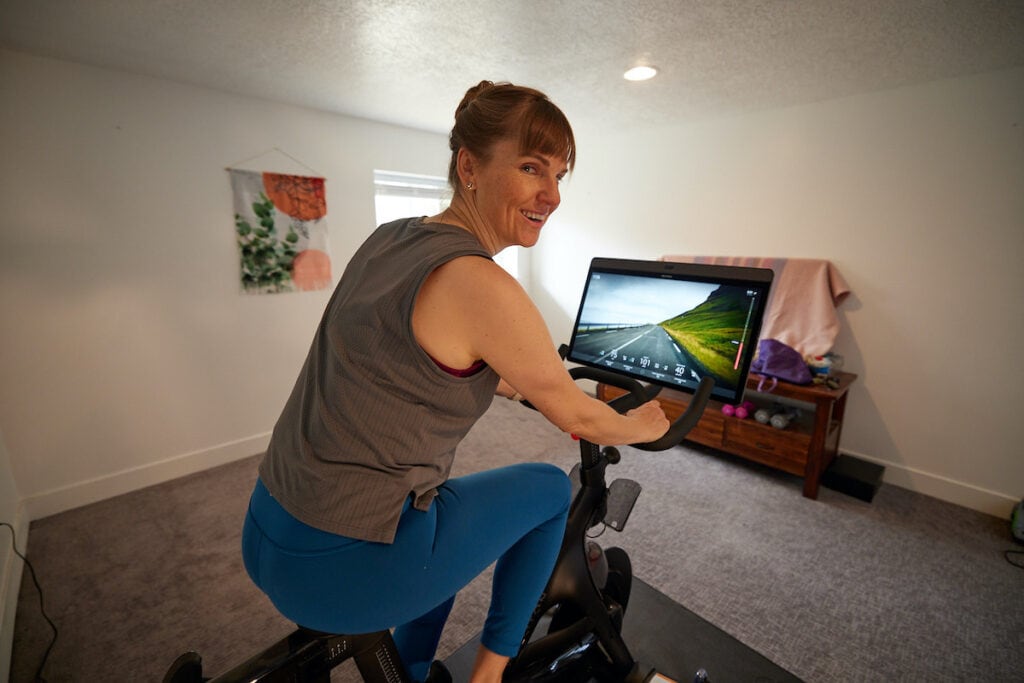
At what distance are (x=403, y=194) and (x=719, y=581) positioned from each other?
3398 mm

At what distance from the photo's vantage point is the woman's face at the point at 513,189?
31.5 inches

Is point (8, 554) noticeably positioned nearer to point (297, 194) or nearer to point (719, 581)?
point (297, 194)

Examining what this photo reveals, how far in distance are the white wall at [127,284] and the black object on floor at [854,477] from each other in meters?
3.51

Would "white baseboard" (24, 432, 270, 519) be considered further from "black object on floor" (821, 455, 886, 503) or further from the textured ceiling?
"black object on floor" (821, 455, 886, 503)

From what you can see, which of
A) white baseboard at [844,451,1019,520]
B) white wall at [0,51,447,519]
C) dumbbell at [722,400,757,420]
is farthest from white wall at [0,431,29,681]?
white baseboard at [844,451,1019,520]

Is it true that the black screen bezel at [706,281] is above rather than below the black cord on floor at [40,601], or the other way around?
above

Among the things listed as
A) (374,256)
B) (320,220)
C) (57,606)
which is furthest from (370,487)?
(320,220)

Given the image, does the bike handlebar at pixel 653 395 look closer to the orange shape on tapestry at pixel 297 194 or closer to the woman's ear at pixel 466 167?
the woman's ear at pixel 466 167

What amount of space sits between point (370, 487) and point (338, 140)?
3040 mm

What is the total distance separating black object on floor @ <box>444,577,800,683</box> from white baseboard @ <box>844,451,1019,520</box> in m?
1.84

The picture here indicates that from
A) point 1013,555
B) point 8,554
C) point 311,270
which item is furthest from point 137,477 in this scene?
point 1013,555

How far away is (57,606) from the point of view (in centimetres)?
171

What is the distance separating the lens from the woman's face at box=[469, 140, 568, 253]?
80 cm

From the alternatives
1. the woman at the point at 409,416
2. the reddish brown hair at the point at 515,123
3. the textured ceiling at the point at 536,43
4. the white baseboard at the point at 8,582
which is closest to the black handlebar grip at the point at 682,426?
the woman at the point at 409,416
